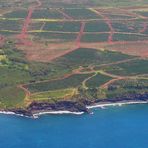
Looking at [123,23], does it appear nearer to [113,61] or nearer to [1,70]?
[113,61]

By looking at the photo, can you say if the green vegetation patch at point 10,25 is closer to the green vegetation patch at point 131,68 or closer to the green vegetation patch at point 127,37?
the green vegetation patch at point 127,37

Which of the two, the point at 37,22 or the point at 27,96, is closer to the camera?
the point at 27,96

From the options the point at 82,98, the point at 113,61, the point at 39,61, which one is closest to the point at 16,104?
the point at 82,98

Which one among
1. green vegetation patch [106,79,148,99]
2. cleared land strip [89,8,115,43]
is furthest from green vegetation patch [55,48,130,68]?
green vegetation patch [106,79,148,99]

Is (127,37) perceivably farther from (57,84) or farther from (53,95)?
(53,95)

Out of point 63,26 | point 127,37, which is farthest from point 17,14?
point 127,37

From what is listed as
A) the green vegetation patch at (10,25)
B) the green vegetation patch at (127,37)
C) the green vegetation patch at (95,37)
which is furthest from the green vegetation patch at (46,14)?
the green vegetation patch at (127,37)

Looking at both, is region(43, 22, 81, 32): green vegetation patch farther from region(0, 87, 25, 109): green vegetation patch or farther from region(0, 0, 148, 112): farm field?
region(0, 87, 25, 109): green vegetation patch

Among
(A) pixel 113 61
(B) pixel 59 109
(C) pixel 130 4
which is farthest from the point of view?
(C) pixel 130 4
